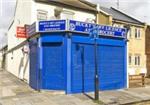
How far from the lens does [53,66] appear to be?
736 inches

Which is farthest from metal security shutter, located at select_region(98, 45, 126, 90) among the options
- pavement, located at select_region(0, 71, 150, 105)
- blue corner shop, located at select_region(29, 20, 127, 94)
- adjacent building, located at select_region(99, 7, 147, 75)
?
adjacent building, located at select_region(99, 7, 147, 75)

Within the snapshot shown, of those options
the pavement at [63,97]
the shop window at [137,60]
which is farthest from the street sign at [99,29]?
the shop window at [137,60]

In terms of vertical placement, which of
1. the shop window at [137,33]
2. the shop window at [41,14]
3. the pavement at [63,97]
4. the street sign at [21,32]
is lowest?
the pavement at [63,97]

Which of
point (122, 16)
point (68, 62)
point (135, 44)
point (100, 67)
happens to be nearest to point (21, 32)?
point (68, 62)

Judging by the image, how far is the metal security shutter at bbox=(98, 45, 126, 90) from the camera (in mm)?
20234

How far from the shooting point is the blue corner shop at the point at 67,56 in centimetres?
1834

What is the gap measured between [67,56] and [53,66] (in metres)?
1.20

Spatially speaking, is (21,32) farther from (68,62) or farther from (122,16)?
(122,16)

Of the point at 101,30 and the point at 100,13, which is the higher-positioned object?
the point at 100,13

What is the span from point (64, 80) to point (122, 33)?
620cm

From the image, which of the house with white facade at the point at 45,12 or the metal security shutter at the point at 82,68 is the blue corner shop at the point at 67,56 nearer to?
the metal security shutter at the point at 82,68

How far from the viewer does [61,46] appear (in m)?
18.5

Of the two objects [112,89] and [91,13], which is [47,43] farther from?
[91,13]

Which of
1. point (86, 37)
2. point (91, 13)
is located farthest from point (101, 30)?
point (91, 13)
